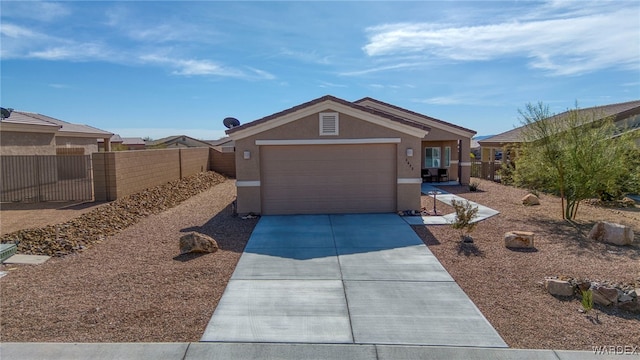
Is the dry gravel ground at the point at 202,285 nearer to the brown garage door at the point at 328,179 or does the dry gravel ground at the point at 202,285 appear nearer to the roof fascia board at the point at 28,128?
the brown garage door at the point at 328,179

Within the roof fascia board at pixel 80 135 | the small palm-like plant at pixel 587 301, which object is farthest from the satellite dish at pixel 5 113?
→ the small palm-like plant at pixel 587 301

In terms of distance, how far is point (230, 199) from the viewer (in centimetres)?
1719

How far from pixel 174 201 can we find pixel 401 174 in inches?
362

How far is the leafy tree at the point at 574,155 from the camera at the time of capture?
38.5ft

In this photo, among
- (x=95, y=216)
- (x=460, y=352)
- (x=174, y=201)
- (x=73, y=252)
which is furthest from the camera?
(x=174, y=201)

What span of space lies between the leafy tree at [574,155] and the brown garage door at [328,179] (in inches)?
181

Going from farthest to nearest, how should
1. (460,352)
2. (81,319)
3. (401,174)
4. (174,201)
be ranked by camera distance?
(174,201)
(401,174)
(81,319)
(460,352)

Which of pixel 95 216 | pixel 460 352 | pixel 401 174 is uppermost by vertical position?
pixel 401 174

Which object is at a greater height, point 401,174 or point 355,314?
point 401,174

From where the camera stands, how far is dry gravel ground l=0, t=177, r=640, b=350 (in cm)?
532

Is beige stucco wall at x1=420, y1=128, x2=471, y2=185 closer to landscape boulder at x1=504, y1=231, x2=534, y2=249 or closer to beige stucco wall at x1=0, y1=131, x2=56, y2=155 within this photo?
landscape boulder at x1=504, y1=231, x2=534, y2=249

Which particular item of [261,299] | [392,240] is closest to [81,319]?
[261,299]

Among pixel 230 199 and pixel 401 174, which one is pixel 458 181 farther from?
pixel 230 199

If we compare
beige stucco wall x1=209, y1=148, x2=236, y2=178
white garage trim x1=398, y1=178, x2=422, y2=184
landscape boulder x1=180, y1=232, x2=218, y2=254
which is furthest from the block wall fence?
white garage trim x1=398, y1=178, x2=422, y2=184
